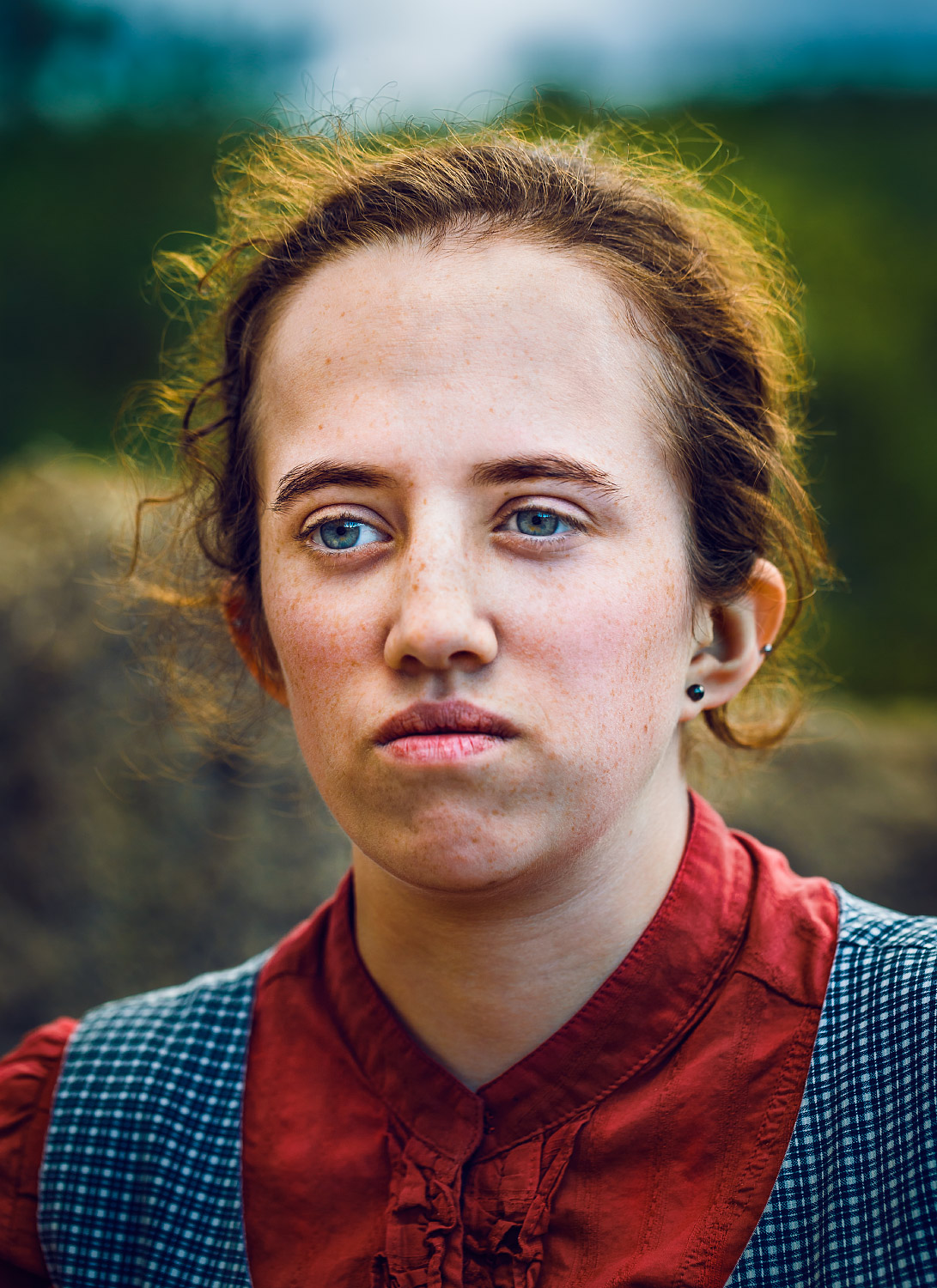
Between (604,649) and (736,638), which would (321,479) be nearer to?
(604,649)

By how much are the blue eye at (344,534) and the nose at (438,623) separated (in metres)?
0.09

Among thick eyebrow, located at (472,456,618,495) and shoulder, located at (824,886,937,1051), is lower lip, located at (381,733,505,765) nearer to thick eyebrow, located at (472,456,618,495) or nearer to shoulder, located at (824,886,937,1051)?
thick eyebrow, located at (472,456,618,495)

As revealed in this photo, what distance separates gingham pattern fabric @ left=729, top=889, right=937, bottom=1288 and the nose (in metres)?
0.57

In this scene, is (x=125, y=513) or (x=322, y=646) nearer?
(x=322, y=646)

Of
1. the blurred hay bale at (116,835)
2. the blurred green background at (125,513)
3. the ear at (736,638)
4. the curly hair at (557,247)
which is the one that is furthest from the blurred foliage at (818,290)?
the ear at (736,638)

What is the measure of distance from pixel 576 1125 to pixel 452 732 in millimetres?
476

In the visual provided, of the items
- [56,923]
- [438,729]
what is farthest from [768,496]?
[56,923]

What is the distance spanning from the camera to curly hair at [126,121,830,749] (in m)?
A: 1.39

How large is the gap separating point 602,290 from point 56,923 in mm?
2069

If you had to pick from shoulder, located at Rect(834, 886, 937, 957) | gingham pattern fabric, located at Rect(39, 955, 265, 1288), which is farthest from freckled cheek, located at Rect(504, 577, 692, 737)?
gingham pattern fabric, located at Rect(39, 955, 265, 1288)

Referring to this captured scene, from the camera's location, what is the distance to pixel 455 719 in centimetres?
115

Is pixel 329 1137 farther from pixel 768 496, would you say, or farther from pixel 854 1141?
pixel 768 496

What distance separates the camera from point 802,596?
164 centimetres

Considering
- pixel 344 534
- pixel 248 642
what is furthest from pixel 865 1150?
pixel 248 642
